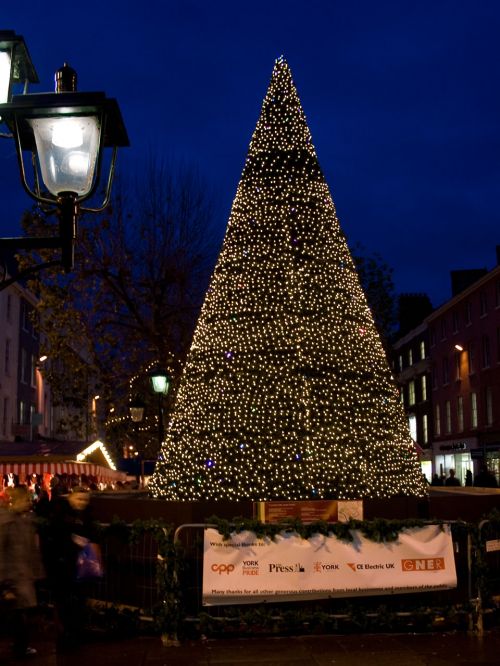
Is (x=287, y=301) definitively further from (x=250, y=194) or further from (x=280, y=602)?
(x=280, y=602)

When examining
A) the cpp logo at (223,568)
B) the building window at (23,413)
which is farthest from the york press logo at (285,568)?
the building window at (23,413)

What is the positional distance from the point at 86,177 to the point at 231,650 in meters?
5.61

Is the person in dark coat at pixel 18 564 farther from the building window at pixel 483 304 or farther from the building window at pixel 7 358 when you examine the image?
the building window at pixel 483 304

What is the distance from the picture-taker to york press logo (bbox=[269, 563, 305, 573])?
911cm

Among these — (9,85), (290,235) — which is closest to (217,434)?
(290,235)

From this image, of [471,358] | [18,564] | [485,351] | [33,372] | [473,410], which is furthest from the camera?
[473,410]

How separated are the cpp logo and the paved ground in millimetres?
736

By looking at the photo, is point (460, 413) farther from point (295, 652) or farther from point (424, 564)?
point (295, 652)

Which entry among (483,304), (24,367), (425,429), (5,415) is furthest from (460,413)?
(5,415)

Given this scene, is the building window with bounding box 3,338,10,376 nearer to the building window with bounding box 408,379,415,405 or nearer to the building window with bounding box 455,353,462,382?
the building window with bounding box 455,353,462,382

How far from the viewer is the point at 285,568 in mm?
9125

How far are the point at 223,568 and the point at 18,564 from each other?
2298 millimetres

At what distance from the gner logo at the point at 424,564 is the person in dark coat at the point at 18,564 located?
394 centimetres

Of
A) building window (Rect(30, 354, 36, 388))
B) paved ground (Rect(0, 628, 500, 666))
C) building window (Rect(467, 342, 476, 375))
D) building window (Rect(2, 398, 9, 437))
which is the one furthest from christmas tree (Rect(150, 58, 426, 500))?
building window (Rect(467, 342, 476, 375))
